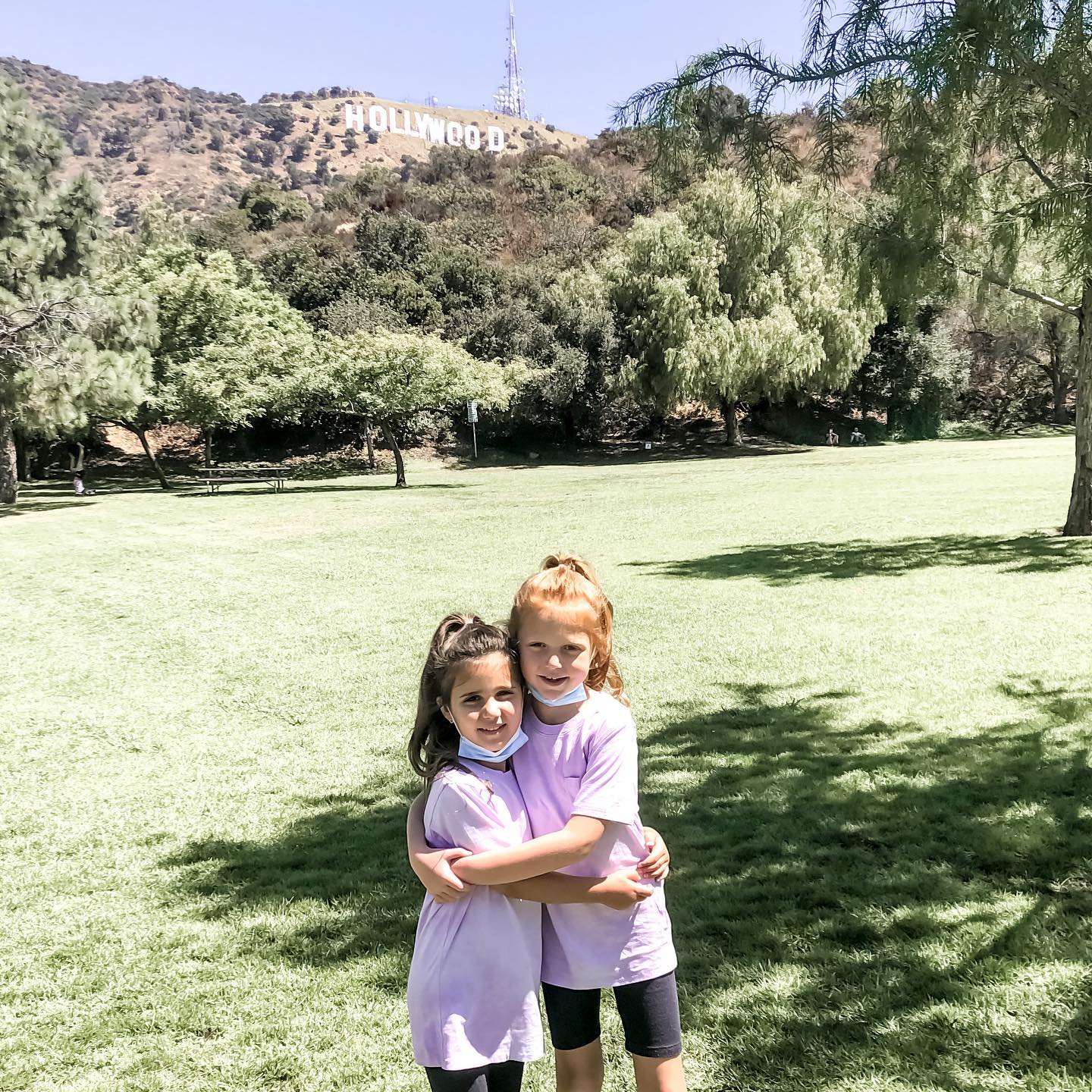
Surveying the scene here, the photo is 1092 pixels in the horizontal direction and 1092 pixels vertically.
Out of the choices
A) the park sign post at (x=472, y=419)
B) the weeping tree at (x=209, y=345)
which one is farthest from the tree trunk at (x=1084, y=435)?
the weeping tree at (x=209, y=345)

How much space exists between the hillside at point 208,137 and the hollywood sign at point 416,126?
1274 millimetres

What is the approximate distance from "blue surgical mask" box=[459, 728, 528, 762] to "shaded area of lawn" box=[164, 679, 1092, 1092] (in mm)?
1526

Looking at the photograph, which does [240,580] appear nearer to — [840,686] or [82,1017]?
[840,686]

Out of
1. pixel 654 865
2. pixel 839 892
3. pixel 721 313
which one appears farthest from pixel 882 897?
pixel 721 313

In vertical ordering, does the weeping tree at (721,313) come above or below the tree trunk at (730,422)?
above

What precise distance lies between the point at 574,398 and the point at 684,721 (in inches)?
1431

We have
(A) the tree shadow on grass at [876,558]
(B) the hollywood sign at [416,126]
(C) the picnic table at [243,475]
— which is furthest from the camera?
(B) the hollywood sign at [416,126]

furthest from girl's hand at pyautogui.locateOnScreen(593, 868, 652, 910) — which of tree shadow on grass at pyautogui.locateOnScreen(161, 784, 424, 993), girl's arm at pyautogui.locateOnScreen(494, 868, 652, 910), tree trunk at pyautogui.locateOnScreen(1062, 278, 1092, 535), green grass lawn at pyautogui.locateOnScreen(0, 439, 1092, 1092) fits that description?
tree trunk at pyautogui.locateOnScreen(1062, 278, 1092, 535)

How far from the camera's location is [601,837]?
1.90m

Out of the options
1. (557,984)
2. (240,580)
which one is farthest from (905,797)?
(240,580)

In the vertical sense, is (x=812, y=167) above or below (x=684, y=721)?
above

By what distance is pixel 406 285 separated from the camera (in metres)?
47.3

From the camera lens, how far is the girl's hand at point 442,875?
174 centimetres

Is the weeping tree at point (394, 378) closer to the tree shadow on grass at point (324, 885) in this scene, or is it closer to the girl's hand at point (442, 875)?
the tree shadow on grass at point (324, 885)
